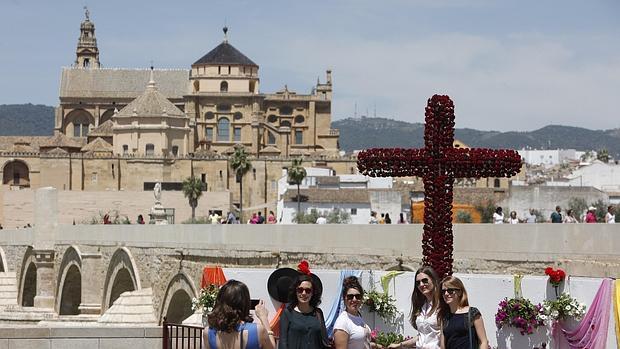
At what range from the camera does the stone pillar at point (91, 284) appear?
120 feet

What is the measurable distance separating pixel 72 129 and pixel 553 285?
98350 mm

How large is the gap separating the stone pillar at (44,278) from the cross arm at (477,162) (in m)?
30.4

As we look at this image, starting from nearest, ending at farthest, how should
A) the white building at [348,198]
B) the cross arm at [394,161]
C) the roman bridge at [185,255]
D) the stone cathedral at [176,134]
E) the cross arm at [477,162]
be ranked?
the cross arm at [477,162] → the cross arm at [394,161] → the roman bridge at [185,255] → the white building at [348,198] → the stone cathedral at [176,134]

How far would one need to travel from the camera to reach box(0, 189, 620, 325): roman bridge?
1798cm

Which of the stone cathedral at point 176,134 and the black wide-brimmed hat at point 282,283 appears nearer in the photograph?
the black wide-brimmed hat at point 282,283

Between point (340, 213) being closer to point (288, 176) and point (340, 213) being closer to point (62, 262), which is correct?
point (288, 176)

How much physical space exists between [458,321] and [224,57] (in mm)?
94022

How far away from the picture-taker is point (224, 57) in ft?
336

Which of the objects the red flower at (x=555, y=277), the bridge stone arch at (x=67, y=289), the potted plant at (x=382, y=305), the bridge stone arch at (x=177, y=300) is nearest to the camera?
the red flower at (x=555, y=277)

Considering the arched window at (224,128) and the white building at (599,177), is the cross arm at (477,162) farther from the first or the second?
the arched window at (224,128)

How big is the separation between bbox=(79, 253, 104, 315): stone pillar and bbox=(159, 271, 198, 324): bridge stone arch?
761 cm

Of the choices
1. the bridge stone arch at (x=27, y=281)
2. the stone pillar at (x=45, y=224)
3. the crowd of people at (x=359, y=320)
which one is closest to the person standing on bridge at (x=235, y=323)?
the crowd of people at (x=359, y=320)

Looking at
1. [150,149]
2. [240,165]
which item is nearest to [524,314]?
[240,165]

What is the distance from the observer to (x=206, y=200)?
80312 millimetres
